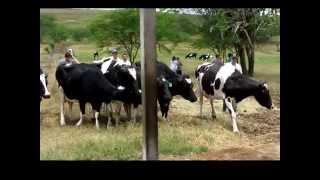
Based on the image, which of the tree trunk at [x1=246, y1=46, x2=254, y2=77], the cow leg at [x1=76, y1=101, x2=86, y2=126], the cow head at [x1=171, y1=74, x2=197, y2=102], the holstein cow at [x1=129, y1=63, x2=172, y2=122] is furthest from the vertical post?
the tree trunk at [x1=246, y1=46, x2=254, y2=77]

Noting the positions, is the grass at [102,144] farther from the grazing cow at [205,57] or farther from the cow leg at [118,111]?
the grazing cow at [205,57]

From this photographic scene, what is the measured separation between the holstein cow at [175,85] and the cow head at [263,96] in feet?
1.46

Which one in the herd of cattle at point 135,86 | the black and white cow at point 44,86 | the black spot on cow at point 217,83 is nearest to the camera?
the black and white cow at point 44,86

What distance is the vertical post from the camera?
132 inches

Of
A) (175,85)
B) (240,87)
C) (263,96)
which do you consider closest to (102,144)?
(175,85)

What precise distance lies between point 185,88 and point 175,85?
7 centimetres

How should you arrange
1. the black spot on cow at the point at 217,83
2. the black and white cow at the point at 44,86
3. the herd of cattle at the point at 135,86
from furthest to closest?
the black spot on cow at the point at 217,83, the herd of cattle at the point at 135,86, the black and white cow at the point at 44,86

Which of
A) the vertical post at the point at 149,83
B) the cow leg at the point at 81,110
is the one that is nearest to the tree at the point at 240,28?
the vertical post at the point at 149,83

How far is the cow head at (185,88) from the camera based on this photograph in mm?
3475
